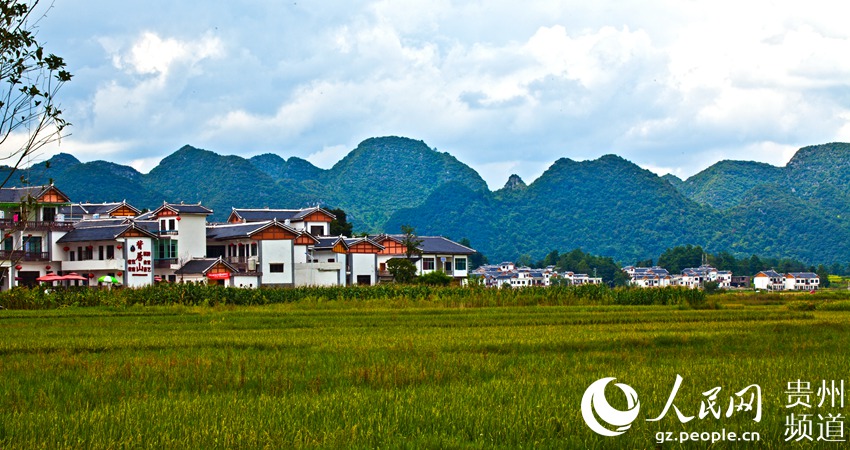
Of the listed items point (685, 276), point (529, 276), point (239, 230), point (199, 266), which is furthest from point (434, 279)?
point (685, 276)

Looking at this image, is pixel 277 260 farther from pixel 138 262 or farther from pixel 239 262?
pixel 138 262

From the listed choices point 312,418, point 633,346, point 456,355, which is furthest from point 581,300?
point 312,418

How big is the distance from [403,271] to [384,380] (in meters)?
46.7

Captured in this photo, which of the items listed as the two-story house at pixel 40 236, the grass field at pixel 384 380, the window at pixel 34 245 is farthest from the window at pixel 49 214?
the grass field at pixel 384 380

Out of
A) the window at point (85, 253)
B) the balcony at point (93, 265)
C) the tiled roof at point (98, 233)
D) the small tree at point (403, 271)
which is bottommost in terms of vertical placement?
the small tree at point (403, 271)

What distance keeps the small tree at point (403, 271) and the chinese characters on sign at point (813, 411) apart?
47531 mm

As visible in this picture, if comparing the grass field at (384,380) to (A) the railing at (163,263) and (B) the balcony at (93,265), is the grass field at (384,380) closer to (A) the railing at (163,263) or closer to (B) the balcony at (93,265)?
(B) the balcony at (93,265)

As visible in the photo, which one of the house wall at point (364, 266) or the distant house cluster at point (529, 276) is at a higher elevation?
the house wall at point (364, 266)

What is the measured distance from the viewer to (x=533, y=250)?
153m

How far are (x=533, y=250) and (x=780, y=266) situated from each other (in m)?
42.7

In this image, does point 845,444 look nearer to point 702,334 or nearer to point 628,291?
point 702,334

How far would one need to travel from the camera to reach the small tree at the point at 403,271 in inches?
2292

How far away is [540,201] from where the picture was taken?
519ft

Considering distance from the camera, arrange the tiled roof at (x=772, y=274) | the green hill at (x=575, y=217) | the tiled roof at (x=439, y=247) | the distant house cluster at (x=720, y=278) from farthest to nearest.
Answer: the green hill at (x=575, y=217) < the tiled roof at (x=772, y=274) < the distant house cluster at (x=720, y=278) < the tiled roof at (x=439, y=247)
